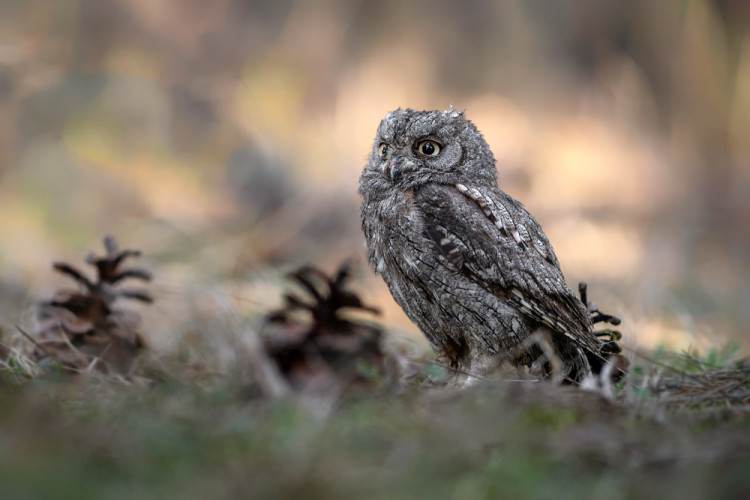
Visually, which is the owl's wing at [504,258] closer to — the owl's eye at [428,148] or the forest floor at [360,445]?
the owl's eye at [428,148]

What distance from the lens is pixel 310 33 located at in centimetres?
705

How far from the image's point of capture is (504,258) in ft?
7.64

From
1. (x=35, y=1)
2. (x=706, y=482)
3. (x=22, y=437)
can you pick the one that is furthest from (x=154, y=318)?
(x=35, y=1)

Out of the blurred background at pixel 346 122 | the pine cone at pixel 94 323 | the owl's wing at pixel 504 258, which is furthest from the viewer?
the blurred background at pixel 346 122

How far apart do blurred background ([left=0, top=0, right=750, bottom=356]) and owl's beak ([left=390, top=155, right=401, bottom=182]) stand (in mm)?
2313

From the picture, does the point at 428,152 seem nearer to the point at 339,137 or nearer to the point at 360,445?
the point at 360,445

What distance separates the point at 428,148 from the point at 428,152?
2cm

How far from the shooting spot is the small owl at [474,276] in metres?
2.31

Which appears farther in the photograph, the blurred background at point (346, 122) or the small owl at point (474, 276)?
the blurred background at point (346, 122)

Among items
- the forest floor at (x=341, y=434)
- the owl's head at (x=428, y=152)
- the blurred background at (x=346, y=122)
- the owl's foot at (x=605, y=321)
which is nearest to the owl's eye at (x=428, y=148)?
the owl's head at (x=428, y=152)

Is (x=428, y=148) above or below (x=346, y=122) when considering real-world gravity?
below

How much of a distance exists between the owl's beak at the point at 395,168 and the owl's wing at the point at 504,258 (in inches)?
9.7

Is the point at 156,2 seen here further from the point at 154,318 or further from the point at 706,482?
the point at 706,482

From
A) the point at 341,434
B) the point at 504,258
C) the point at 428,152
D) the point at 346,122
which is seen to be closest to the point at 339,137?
the point at 346,122
